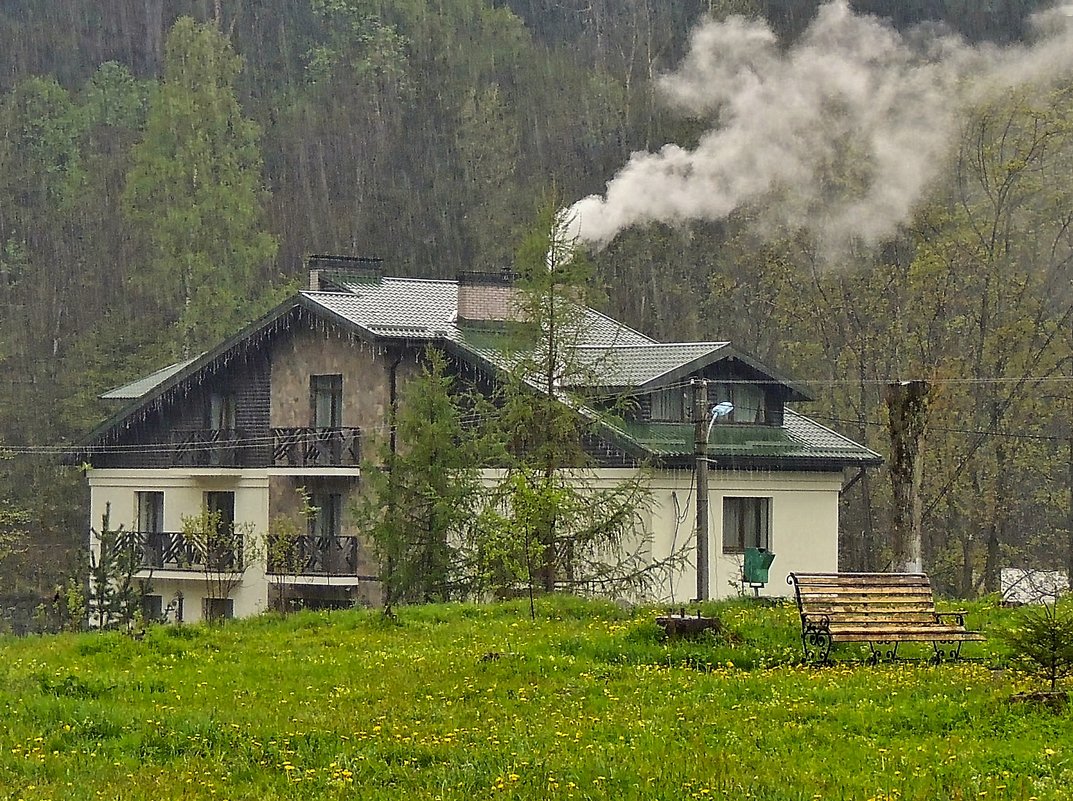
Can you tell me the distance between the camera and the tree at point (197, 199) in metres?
50.4

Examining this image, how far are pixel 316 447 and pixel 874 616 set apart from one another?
21235mm

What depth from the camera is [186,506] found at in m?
38.2

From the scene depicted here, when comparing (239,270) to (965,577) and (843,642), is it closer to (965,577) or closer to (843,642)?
(965,577)

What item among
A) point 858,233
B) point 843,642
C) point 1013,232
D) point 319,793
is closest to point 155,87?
point 858,233

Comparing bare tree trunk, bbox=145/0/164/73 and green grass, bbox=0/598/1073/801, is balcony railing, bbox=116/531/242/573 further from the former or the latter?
bare tree trunk, bbox=145/0/164/73

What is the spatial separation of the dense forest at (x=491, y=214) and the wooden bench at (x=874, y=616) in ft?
59.6

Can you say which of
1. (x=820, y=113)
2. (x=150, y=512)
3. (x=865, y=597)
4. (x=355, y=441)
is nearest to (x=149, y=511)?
(x=150, y=512)

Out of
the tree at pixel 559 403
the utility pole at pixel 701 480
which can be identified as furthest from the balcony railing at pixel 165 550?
the utility pole at pixel 701 480

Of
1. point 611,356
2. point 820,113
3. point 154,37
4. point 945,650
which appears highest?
point 154,37

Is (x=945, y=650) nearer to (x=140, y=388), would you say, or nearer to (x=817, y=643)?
(x=817, y=643)

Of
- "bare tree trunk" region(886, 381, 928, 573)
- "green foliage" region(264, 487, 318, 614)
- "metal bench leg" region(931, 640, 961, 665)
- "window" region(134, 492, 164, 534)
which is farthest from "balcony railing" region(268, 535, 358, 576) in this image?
"metal bench leg" region(931, 640, 961, 665)

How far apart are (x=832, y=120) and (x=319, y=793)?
29.7m

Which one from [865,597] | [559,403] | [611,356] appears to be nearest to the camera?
[865,597]

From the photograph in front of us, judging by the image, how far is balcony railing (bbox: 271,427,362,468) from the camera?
34.0 metres
